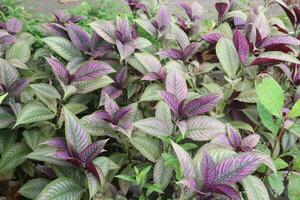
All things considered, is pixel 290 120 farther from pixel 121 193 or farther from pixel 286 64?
pixel 121 193

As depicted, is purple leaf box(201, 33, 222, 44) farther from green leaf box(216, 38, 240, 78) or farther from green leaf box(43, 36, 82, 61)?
green leaf box(43, 36, 82, 61)

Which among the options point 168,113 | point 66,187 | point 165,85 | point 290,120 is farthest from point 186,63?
point 66,187

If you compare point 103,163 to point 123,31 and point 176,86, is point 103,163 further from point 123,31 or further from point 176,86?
point 123,31

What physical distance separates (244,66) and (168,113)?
1.49 ft

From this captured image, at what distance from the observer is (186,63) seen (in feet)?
6.44

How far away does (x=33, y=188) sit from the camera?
1.61 m

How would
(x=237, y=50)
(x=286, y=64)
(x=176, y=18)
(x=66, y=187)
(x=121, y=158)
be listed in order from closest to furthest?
1. (x=66, y=187)
2. (x=121, y=158)
3. (x=237, y=50)
4. (x=286, y=64)
5. (x=176, y=18)

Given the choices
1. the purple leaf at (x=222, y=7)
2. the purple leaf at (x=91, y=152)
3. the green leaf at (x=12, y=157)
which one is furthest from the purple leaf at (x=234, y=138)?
the purple leaf at (x=222, y=7)

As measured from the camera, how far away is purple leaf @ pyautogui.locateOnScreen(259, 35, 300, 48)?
6.29 ft

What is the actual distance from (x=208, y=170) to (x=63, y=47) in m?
0.90

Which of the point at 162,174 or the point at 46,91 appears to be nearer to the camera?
the point at 162,174

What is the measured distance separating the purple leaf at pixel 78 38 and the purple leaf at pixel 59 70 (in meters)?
0.21

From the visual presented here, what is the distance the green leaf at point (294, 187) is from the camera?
164 cm

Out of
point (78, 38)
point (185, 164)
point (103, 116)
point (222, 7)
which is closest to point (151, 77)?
point (103, 116)
